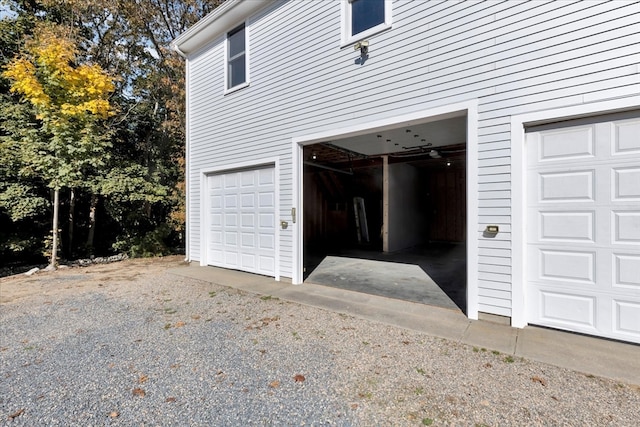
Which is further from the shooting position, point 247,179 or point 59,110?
point 59,110

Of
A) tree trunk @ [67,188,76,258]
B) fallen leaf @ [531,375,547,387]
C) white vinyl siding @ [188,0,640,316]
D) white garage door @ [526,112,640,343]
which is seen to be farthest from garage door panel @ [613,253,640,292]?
tree trunk @ [67,188,76,258]

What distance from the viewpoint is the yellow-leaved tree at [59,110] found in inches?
253

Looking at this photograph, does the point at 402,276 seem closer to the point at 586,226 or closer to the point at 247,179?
the point at 586,226

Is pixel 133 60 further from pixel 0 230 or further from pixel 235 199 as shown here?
pixel 235 199

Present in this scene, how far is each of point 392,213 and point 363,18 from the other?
6.14 m

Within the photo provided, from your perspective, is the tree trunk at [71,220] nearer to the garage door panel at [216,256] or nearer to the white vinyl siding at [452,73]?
the garage door panel at [216,256]

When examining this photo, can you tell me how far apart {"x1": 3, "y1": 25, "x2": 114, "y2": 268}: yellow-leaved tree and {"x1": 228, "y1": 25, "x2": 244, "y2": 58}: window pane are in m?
3.22

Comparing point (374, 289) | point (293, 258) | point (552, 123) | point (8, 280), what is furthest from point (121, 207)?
point (552, 123)

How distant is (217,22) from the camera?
21.1 ft

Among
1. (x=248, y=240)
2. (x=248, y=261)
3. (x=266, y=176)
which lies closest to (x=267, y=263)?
(x=248, y=261)

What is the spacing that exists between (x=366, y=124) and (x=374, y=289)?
2.62m

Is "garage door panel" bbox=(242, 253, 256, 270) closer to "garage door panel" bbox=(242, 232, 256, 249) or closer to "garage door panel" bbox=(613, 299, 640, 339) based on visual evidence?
"garage door panel" bbox=(242, 232, 256, 249)

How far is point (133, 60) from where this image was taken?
1121cm

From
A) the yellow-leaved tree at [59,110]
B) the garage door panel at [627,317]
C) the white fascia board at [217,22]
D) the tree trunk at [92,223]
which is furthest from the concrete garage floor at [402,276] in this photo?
the tree trunk at [92,223]
